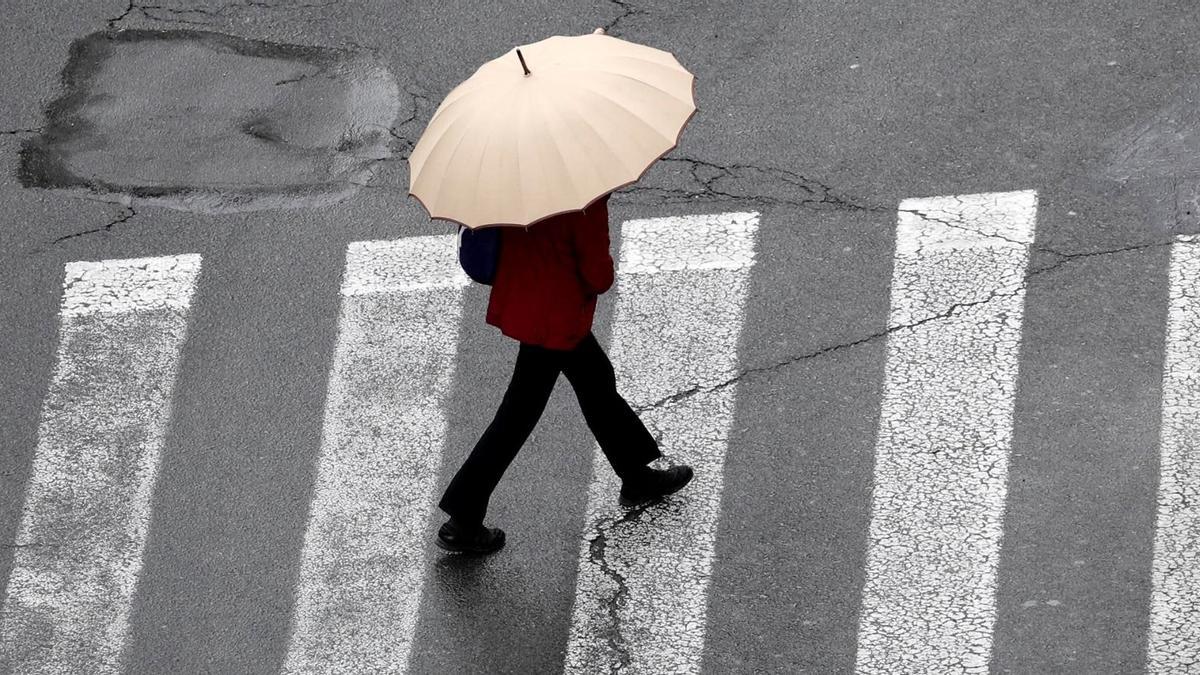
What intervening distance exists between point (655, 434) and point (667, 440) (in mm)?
62

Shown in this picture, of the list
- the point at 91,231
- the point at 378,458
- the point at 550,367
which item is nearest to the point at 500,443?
the point at 550,367

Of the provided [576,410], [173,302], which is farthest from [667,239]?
[173,302]

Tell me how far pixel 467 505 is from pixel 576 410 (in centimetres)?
88

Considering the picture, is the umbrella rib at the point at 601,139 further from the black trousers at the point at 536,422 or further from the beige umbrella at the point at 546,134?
the black trousers at the point at 536,422

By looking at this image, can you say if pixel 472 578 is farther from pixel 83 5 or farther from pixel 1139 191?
pixel 83 5

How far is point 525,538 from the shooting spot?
7250mm

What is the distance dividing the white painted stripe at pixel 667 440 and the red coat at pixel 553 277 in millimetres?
1015

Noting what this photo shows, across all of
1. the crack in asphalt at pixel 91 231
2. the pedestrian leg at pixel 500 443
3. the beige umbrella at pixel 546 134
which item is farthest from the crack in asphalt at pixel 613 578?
the crack in asphalt at pixel 91 231

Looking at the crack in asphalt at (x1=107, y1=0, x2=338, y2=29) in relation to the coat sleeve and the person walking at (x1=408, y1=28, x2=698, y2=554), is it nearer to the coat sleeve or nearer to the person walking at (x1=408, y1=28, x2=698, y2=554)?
the person walking at (x1=408, y1=28, x2=698, y2=554)

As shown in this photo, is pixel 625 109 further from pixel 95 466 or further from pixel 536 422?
pixel 95 466

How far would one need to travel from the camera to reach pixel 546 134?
6.00 m

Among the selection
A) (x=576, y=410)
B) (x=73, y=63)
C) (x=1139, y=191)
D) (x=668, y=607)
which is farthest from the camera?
(x=73, y=63)

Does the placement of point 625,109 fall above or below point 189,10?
below

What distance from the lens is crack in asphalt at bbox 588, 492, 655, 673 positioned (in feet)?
22.2
